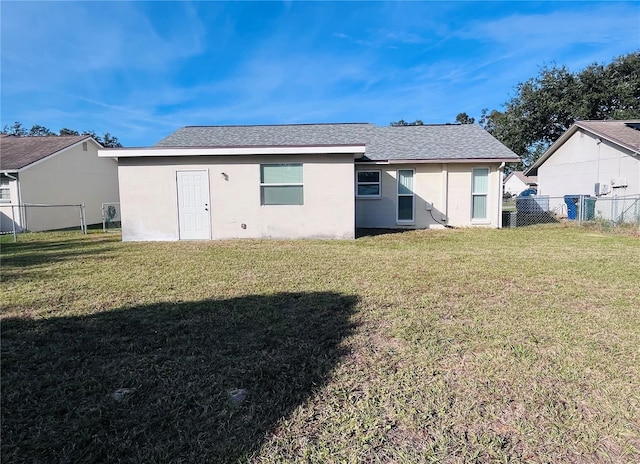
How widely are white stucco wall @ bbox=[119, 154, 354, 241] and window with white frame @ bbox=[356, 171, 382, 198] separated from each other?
3.07 m

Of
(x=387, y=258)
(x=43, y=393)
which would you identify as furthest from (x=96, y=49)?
(x=43, y=393)

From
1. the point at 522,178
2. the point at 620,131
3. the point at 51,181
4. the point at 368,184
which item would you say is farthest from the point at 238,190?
the point at 522,178

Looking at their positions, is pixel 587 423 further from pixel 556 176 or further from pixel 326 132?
pixel 556 176

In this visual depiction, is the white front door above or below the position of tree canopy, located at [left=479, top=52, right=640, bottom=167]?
below

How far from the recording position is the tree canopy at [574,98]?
28.5 m

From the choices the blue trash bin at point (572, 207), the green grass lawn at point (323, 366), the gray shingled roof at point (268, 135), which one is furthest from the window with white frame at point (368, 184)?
the blue trash bin at point (572, 207)

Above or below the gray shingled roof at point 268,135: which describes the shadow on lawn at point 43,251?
below

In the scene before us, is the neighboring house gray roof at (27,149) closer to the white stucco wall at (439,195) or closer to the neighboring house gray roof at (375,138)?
the neighboring house gray roof at (375,138)

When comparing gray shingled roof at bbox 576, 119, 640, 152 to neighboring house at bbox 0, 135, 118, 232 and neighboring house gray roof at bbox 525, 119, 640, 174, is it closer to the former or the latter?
neighboring house gray roof at bbox 525, 119, 640, 174

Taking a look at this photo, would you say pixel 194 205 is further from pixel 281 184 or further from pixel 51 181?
pixel 51 181

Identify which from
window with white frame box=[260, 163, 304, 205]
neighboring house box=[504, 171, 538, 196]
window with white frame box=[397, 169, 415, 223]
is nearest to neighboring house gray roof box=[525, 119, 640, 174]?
window with white frame box=[397, 169, 415, 223]

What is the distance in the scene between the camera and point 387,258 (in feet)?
26.6

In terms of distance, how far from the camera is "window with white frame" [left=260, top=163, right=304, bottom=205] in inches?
437

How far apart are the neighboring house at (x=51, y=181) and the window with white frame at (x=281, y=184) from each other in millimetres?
9732
